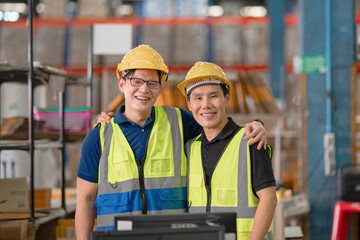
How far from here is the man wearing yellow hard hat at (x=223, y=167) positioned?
3.01 m

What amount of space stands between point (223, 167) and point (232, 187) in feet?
0.43

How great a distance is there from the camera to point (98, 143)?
3277 mm

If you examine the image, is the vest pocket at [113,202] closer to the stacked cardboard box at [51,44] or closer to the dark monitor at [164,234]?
the dark monitor at [164,234]

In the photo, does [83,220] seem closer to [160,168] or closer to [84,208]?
[84,208]

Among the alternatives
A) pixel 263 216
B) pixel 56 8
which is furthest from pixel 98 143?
pixel 56 8

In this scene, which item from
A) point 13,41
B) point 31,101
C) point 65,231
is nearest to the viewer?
point 31,101

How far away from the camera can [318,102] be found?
24.2 feet

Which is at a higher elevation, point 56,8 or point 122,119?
point 56,8

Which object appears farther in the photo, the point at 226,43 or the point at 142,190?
the point at 226,43

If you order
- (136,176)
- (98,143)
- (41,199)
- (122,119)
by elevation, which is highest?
(122,119)

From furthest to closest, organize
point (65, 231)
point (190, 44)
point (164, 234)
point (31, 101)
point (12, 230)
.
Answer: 1. point (190, 44)
2. point (65, 231)
3. point (31, 101)
4. point (12, 230)
5. point (164, 234)

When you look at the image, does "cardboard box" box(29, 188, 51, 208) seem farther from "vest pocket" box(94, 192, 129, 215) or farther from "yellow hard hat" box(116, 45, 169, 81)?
"yellow hard hat" box(116, 45, 169, 81)

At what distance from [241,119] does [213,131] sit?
4.02 meters

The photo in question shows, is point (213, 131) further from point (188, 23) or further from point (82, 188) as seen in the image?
point (188, 23)
